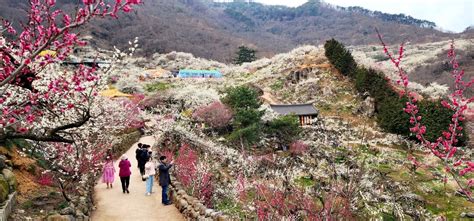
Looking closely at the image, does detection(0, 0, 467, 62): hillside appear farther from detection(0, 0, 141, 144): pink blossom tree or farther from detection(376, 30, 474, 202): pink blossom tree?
detection(376, 30, 474, 202): pink blossom tree

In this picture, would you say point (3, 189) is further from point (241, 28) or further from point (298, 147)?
point (241, 28)

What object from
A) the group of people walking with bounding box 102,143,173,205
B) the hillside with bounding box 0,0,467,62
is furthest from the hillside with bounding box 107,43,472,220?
the hillside with bounding box 0,0,467,62

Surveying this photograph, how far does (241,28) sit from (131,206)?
15701cm

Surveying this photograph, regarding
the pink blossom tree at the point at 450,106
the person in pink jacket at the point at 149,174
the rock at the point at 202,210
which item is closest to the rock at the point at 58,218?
the rock at the point at 202,210

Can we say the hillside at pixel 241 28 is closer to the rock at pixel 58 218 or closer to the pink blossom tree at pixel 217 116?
the pink blossom tree at pixel 217 116

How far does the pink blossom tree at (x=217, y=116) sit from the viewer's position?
23.6 meters

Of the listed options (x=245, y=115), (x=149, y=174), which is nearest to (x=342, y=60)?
(x=245, y=115)

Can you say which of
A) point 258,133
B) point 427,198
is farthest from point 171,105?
point 427,198

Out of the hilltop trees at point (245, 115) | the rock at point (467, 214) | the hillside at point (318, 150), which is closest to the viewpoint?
the hillside at point (318, 150)

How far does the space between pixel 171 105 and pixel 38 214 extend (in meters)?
25.0

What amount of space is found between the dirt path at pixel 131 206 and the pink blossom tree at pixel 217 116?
10.4 metres

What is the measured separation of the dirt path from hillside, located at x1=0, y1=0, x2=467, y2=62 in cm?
6212

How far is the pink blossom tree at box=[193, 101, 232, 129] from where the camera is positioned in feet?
77.4

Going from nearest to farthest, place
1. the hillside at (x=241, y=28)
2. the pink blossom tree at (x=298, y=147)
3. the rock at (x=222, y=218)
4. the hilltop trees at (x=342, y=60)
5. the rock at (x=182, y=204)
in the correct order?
the rock at (x=222, y=218)
the rock at (x=182, y=204)
the pink blossom tree at (x=298, y=147)
the hilltop trees at (x=342, y=60)
the hillside at (x=241, y=28)
